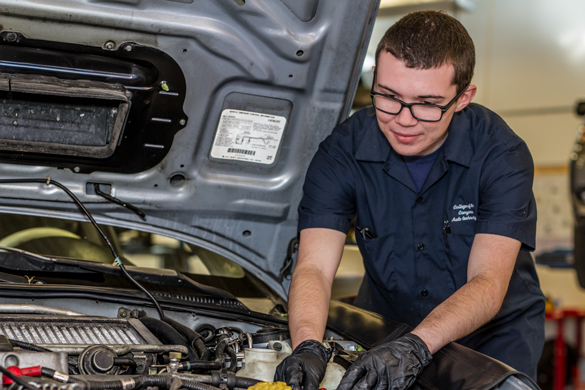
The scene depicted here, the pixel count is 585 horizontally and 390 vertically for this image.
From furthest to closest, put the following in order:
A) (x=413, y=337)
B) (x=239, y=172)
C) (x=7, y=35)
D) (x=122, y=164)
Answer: (x=239, y=172) < (x=122, y=164) < (x=7, y=35) < (x=413, y=337)

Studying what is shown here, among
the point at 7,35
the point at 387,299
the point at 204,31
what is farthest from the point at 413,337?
the point at 7,35

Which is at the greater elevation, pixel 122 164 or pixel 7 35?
pixel 7 35

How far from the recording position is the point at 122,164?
166 cm

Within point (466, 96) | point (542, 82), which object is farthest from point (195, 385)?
point (542, 82)

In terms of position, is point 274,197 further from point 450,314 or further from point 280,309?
point 450,314

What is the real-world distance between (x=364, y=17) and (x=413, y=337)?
908mm

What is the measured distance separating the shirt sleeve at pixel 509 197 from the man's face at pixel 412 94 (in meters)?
0.17

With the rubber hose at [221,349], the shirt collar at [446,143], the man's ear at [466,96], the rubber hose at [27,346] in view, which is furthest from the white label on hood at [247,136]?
the rubber hose at [27,346]

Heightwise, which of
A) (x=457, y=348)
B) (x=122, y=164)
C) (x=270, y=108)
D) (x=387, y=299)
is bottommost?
(x=387, y=299)

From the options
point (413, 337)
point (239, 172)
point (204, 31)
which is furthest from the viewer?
point (239, 172)

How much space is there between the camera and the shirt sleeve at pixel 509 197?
1.43 m

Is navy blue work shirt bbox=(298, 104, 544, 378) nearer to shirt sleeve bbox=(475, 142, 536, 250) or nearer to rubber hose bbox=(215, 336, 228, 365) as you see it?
shirt sleeve bbox=(475, 142, 536, 250)

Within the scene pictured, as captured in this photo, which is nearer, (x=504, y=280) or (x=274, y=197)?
(x=504, y=280)

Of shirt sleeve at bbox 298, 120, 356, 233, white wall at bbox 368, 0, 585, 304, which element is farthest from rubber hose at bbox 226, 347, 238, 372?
white wall at bbox 368, 0, 585, 304
